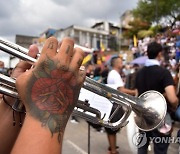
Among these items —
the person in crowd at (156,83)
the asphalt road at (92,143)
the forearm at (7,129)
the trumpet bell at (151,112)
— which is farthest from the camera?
the asphalt road at (92,143)

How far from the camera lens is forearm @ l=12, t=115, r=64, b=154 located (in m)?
0.77

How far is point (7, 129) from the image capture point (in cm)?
113

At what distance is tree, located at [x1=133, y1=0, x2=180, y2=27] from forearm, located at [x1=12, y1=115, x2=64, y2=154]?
3156 cm

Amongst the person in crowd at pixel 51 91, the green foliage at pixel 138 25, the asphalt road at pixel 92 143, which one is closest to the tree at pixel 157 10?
the green foliage at pixel 138 25

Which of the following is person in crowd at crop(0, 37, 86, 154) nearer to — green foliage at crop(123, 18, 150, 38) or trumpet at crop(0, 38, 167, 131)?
trumpet at crop(0, 38, 167, 131)

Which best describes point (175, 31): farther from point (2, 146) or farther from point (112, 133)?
point (2, 146)

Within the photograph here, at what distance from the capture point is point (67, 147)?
459cm

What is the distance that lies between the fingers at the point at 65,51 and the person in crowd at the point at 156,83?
1979 mm

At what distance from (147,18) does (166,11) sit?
3154mm

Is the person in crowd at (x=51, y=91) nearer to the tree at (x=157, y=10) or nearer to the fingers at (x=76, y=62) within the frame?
the fingers at (x=76, y=62)

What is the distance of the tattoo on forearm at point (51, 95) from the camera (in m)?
0.82

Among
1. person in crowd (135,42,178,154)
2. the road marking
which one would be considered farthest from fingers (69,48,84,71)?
the road marking

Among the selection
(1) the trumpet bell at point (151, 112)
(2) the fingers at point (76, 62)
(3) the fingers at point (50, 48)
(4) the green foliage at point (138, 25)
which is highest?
(4) the green foliage at point (138, 25)

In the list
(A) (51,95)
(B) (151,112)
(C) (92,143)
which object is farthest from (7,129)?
(C) (92,143)
